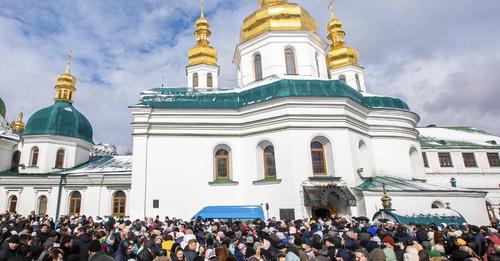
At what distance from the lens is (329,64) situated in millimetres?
29797

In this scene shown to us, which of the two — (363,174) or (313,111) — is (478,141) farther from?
(313,111)

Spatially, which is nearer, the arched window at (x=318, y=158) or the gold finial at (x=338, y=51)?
the arched window at (x=318, y=158)

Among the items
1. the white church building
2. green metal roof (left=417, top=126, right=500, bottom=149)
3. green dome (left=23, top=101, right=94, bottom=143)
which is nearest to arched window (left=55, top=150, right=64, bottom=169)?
the white church building

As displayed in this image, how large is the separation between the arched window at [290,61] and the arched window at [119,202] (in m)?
15.2

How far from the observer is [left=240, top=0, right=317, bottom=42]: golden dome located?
23.4 metres

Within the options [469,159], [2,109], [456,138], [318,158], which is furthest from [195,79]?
[2,109]

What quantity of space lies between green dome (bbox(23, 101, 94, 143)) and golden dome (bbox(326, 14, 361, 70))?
22685 millimetres

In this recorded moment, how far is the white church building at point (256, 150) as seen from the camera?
1803 centimetres


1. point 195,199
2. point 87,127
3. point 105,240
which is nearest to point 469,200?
point 195,199

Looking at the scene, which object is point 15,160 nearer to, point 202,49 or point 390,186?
point 202,49

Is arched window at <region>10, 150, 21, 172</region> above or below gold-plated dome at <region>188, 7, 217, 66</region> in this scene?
below

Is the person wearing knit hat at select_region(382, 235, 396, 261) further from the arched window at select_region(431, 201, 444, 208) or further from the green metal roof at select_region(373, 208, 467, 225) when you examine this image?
the arched window at select_region(431, 201, 444, 208)

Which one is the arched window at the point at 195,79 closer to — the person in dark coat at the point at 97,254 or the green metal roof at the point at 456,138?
the green metal roof at the point at 456,138

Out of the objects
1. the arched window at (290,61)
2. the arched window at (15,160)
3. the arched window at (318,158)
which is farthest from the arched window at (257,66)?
the arched window at (15,160)
